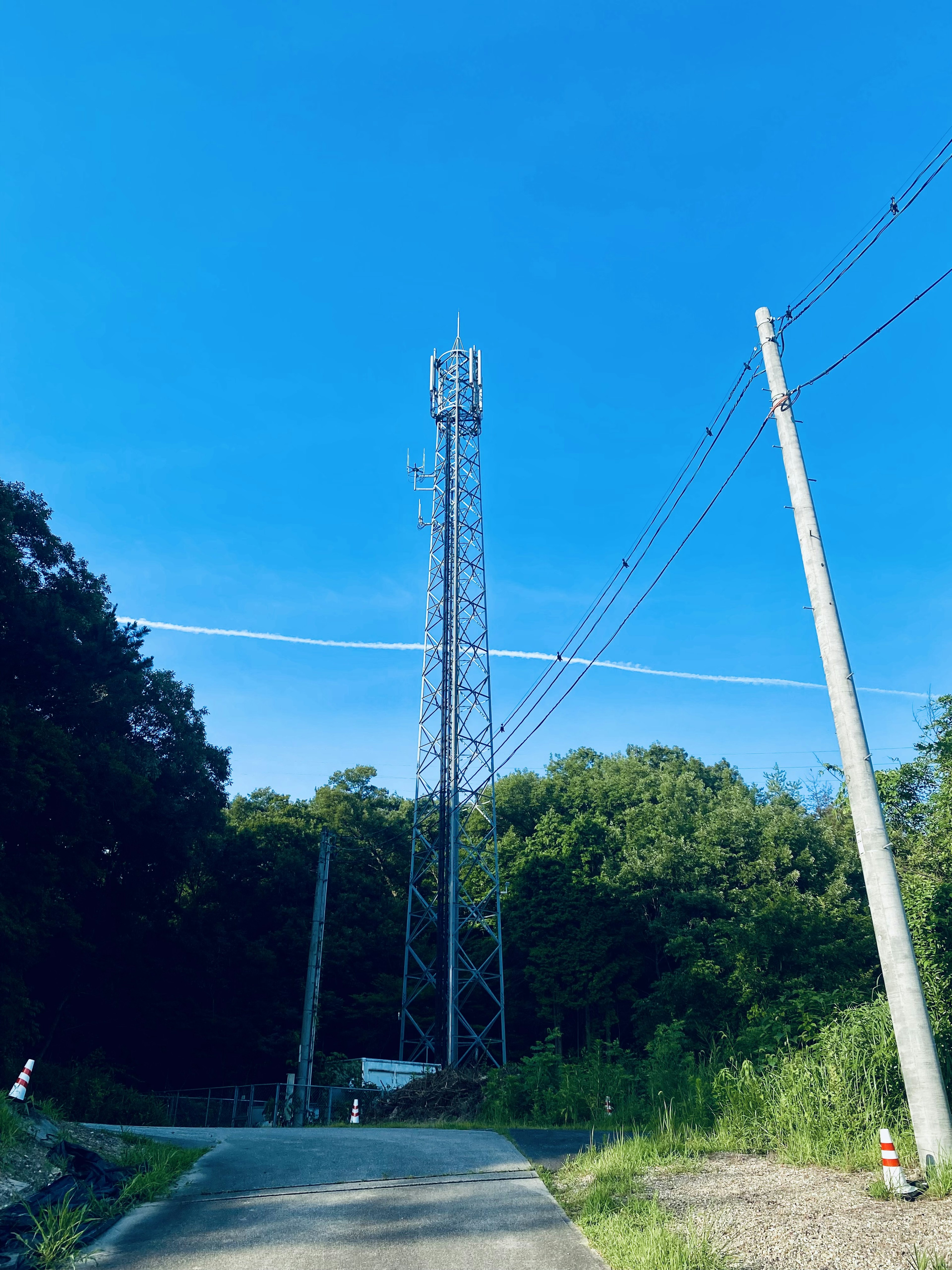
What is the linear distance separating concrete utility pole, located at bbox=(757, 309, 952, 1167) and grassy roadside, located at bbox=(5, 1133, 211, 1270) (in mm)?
5786

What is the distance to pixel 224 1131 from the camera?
13266 millimetres

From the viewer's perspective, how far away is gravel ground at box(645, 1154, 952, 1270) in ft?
15.5

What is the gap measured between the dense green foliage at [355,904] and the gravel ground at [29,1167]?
602 centimetres

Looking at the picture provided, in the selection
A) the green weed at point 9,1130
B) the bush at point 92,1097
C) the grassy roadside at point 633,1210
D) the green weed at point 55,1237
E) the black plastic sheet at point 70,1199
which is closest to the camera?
the grassy roadside at point 633,1210

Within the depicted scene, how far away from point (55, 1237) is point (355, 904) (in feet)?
120

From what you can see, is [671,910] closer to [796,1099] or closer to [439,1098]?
[439,1098]

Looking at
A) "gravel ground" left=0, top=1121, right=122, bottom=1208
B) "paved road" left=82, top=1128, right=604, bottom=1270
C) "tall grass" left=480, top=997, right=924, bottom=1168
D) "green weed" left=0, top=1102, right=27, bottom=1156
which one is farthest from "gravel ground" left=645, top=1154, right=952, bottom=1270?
"green weed" left=0, top=1102, right=27, bottom=1156

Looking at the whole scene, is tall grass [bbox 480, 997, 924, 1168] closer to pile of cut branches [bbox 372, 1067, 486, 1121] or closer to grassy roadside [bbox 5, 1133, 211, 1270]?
grassy roadside [bbox 5, 1133, 211, 1270]

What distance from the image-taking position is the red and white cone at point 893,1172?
18.6 ft

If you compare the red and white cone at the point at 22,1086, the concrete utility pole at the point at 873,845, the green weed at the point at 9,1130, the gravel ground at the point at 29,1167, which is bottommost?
the gravel ground at the point at 29,1167

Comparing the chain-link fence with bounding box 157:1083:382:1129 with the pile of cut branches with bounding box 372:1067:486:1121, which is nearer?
the pile of cut branches with bounding box 372:1067:486:1121

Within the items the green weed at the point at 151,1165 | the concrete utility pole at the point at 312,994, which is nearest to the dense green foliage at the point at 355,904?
the concrete utility pole at the point at 312,994

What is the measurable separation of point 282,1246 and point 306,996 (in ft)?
58.7

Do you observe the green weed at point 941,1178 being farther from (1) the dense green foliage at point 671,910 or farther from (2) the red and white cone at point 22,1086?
(1) the dense green foliage at point 671,910
